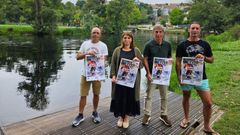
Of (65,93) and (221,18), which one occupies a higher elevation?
(221,18)

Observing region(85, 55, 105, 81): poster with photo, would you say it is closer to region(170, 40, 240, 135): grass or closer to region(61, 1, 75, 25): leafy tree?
region(170, 40, 240, 135): grass

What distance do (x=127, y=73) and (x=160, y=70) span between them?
1.89 ft

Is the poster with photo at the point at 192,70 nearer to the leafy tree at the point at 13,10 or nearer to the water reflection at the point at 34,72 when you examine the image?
the water reflection at the point at 34,72

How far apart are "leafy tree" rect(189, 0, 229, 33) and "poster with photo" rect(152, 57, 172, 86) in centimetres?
3761

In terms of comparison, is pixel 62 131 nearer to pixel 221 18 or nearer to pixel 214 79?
pixel 214 79

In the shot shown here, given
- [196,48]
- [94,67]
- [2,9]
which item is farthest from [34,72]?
[2,9]

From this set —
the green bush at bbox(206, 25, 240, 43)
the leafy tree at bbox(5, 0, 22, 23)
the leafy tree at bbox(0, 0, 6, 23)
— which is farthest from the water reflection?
the leafy tree at bbox(5, 0, 22, 23)

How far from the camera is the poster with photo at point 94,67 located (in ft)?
16.1

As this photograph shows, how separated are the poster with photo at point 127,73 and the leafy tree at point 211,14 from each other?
37.9m

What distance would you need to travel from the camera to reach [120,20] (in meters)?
55.5

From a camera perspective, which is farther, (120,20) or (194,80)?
(120,20)

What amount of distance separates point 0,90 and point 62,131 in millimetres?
6887

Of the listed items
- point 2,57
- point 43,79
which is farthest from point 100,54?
point 2,57

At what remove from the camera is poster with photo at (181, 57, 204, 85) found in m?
4.46
